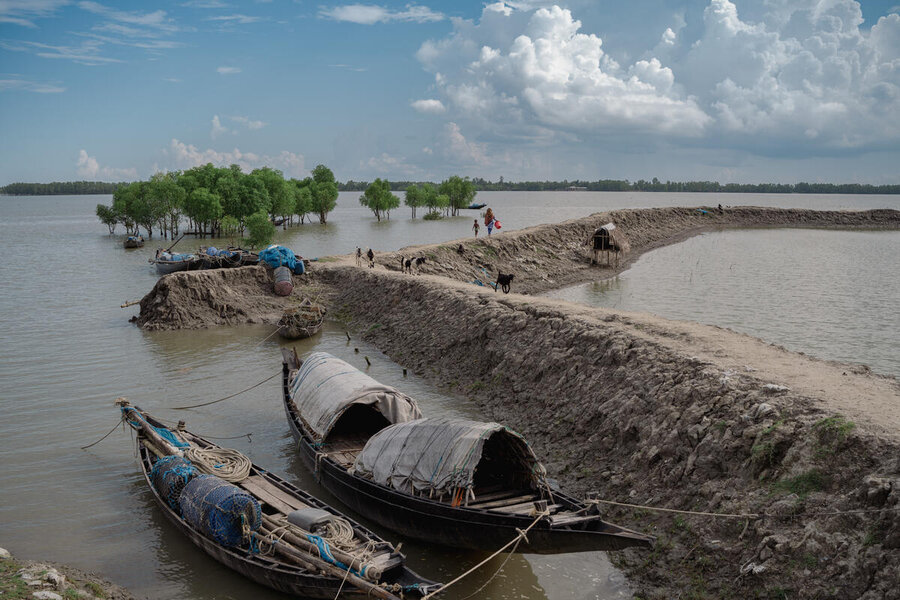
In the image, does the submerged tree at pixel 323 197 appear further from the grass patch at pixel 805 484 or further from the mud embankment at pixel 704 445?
the grass patch at pixel 805 484

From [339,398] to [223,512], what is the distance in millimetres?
3811

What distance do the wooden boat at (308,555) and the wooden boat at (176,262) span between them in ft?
95.7

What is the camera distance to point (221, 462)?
11.8m

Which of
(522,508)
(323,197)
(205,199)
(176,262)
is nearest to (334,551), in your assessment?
(522,508)

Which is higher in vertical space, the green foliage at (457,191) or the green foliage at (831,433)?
the green foliage at (457,191)

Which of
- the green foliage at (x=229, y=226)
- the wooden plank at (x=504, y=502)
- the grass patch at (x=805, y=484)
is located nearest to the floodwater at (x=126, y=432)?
the wooden plank at (x=504, y=502)

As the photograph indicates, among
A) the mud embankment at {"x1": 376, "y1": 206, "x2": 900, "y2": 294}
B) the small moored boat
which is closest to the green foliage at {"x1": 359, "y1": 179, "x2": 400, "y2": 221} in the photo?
the small moored boat

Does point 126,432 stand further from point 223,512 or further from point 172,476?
point 223,512

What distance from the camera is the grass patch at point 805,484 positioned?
8.58 meters

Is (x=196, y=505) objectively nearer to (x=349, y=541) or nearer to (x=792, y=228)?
(x=349, y=541)

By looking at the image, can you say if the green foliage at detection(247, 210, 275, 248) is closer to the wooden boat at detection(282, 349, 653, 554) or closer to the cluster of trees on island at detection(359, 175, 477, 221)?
the wooden boat at detection(282, 349, 653, 554)

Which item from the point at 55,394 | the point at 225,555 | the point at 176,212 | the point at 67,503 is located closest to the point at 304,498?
the point at 225,555

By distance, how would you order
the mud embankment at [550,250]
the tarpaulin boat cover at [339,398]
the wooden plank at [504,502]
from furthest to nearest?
the mud embankment at [550,250] → the tarpaulin boat cover at [339,398] → the wooden plank at [504,502]

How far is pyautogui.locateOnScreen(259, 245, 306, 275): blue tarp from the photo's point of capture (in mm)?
29922
